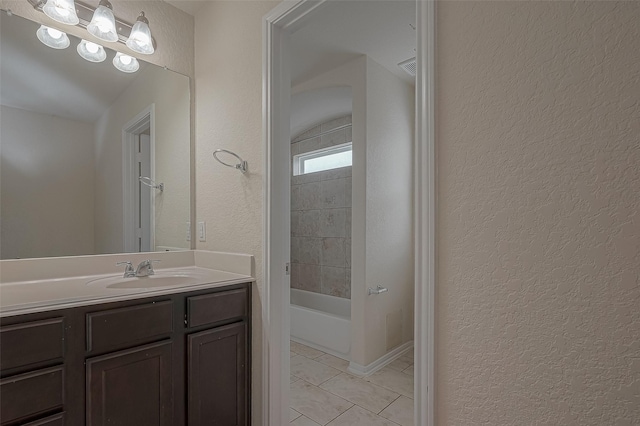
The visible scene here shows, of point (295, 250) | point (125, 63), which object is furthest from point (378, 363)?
point (125, 63)

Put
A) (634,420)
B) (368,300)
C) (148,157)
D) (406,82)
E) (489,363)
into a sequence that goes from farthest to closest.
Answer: (406,82), (368,300), (148,157), (489,363), (634,420)

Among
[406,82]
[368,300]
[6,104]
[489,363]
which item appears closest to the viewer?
[489,363]

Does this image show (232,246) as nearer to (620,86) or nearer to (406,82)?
(620,86)

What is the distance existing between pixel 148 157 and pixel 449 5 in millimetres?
1795

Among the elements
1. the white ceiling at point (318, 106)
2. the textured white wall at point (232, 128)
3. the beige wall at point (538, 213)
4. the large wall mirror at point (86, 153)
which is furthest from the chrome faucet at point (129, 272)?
the white ceiling at point (318, 106)

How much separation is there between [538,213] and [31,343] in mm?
1609

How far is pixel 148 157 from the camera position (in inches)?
77.5

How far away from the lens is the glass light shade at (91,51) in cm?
172

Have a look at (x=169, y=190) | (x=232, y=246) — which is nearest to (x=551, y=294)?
(x=232, y=246)

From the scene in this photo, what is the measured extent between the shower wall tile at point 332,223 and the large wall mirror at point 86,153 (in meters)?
1.93

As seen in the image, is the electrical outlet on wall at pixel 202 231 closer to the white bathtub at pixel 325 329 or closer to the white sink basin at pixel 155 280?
the white sink basin at pixel 155 280

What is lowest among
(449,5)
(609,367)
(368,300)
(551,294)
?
(368,300)

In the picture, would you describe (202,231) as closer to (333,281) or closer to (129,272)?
(129,272)

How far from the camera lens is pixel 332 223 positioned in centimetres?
373
